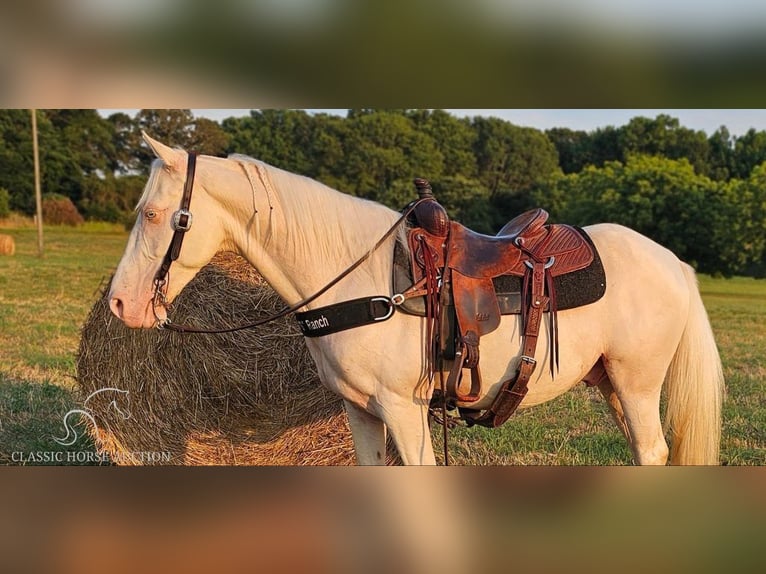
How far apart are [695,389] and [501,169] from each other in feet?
37.2

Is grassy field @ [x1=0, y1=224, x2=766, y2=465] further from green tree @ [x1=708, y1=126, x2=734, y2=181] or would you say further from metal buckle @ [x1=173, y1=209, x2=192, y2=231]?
green tree @ [x1=708, y1=126, x2=734, y2=181]

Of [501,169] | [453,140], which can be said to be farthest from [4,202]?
[501,169]

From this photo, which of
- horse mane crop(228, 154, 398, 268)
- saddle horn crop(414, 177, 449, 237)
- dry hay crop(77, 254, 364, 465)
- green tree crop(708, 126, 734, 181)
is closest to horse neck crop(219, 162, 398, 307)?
horse mane crop(228, 154, 398, 268)

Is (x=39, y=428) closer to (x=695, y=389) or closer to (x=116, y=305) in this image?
(x=116, y=305)

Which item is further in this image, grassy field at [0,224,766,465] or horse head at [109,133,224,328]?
grassy field at [0,224,766,465]

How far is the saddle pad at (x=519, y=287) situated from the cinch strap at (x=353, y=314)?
0.09 meters

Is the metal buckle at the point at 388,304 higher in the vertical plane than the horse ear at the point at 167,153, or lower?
lower

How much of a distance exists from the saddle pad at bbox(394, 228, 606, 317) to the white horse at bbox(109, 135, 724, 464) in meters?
0.05

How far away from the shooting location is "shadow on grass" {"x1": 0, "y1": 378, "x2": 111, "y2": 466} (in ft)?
15.2

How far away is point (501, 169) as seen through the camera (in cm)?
1419

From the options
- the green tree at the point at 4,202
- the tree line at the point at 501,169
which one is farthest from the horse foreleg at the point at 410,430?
the green tree at the point at 4,202

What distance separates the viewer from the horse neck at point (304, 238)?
2885 millimetres

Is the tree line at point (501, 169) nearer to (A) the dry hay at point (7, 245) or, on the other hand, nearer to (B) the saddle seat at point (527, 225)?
(A) the dry hay at point (7, 245)
